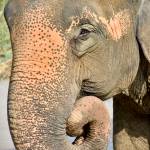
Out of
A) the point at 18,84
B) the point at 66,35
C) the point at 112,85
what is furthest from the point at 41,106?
the point at 112,85

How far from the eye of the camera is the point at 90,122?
3.61m

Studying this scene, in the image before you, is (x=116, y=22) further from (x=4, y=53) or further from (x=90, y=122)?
(x=4, y=53)

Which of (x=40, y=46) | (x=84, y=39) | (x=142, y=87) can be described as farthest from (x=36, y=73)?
(x=142, y=87)

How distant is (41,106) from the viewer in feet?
10.9

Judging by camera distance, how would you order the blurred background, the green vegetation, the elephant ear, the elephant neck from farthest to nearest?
the green vegetation, the blurred background, the elephant neck, the elephant ear

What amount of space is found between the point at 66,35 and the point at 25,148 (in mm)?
511

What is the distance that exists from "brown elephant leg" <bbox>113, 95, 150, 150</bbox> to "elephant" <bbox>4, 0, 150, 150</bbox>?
0.65m

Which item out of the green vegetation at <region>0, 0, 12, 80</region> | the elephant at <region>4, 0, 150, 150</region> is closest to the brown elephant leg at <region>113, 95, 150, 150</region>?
the elephant at <region>4, 0, 150, 150</region>

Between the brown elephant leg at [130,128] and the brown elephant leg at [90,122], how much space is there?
947 mm

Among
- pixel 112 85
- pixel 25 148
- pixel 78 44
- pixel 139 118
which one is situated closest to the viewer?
pixel 25 148

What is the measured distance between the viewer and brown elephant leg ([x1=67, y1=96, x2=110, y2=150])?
3516 millimetres

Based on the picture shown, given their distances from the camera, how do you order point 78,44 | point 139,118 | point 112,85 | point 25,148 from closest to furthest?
point 25,148, point 78,44, point 112,85, point 139,118

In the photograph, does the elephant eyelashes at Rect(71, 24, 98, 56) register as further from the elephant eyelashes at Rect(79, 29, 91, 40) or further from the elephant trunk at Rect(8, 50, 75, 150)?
the elephant trunk at Rect(8, 50, 75, 150)

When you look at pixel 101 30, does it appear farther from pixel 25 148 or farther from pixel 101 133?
pixel 25 148
